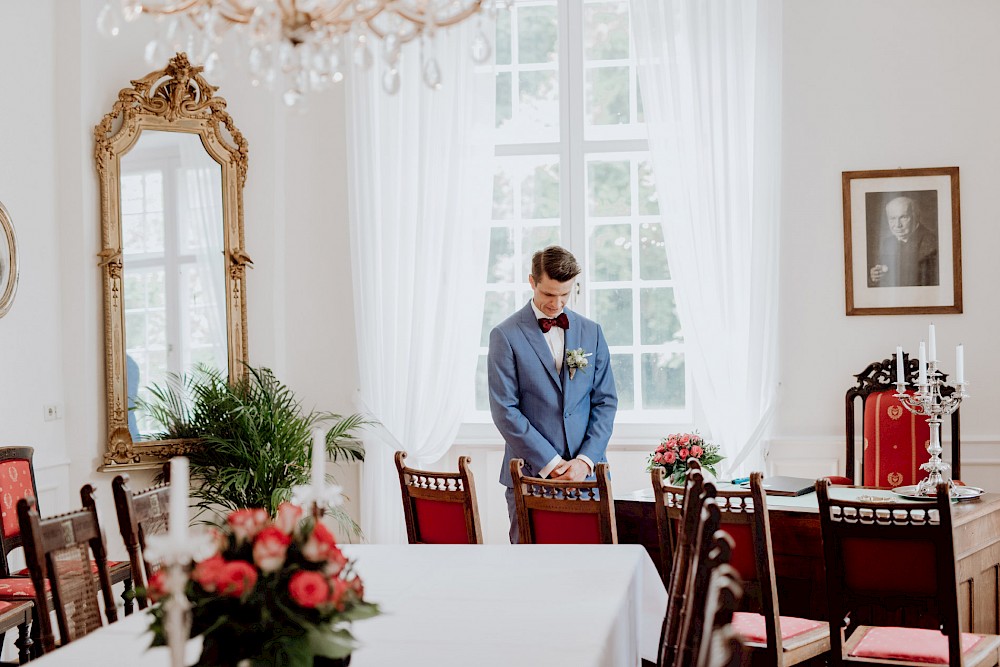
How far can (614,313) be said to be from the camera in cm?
565

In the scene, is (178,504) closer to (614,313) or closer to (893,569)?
(893,569)

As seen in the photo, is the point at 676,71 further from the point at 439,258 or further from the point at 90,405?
the point at 90,405

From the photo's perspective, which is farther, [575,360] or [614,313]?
[614,313]

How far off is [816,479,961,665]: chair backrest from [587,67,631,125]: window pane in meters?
3.28

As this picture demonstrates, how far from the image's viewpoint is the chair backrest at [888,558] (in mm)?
2715

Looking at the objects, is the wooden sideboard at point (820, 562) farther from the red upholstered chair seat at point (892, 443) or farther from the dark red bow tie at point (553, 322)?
the dark red bow tie at point (553, 322)

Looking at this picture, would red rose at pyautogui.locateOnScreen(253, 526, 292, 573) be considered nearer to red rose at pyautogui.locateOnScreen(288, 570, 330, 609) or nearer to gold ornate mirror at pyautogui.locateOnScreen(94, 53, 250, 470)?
red rose at pyautogui.locateOnScreen(288, 570, 330, 609)

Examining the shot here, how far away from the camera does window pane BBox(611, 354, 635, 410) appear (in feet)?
18.5

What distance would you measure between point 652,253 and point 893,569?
3.06m

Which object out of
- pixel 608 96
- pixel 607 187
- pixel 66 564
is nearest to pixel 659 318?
pixel 607 187

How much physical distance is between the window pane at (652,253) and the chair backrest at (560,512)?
100 inches

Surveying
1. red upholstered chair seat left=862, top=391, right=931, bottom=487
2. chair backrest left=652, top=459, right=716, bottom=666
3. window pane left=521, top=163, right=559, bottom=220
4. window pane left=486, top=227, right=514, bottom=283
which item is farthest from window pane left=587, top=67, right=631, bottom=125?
chair backrest left=652, top=459, right=716, bottom=666

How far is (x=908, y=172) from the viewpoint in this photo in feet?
17.0

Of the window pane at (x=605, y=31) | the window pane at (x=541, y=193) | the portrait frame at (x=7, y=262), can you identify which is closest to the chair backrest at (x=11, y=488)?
the portrait frame at (x=7, y=262)
